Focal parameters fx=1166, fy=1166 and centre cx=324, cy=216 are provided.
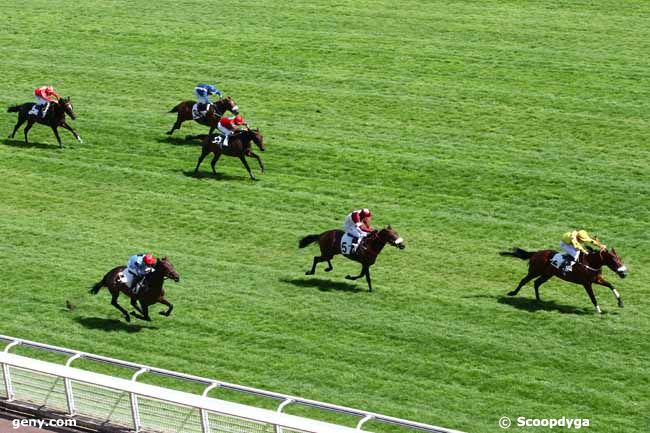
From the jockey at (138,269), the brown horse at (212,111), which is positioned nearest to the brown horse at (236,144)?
the brown horse at (212,111)

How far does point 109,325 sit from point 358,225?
15.7 ft

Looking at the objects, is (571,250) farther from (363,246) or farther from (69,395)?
(69,395)

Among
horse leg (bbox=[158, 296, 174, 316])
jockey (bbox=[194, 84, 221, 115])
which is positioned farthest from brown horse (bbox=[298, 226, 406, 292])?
jockey (bbox=[194, 84, 221, 115])

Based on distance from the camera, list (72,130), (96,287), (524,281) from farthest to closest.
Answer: (72,130)
(524,281)
(96,287)

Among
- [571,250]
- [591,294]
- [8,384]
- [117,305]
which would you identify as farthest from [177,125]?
[8,384]

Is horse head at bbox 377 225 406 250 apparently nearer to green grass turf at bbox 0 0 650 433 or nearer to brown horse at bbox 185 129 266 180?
green grass turf at bbox 0 0 650 433

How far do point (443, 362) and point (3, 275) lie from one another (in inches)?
355

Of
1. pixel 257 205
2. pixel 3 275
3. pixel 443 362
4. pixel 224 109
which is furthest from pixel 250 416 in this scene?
pixel 224 109

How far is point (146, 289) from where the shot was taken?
64.5 feet

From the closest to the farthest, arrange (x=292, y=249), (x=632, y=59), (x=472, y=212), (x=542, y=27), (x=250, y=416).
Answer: (x=250, y=416) → (x=292, y=249) → (x=472, y=212) → (x=632, y=59) → (x=542, y=27)

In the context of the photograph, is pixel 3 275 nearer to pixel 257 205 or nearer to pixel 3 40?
pixel 257 205

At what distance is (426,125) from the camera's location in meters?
31.6

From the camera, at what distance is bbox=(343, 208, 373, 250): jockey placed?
837 inches

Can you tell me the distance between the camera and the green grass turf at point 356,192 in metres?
18.7
